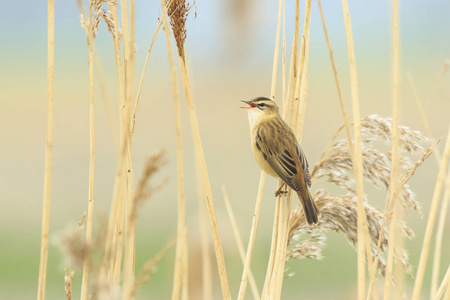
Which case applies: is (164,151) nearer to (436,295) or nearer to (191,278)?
(436,295)

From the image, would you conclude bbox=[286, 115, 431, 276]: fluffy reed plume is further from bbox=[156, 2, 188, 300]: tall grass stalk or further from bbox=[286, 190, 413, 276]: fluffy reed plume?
bbox=[156, 2, 188, 300]: tall grass stalk

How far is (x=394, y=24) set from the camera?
6.28 ft

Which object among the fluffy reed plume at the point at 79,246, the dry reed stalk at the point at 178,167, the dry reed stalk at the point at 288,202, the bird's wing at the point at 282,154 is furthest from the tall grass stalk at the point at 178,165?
the bird's wing at the point at 282,154

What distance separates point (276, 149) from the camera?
10.3 feet

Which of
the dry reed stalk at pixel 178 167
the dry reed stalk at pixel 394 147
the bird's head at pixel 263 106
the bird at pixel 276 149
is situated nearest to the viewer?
the dry reed stalk at pixel 178 167

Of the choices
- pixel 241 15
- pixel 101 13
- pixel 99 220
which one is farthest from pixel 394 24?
pixel 241 15

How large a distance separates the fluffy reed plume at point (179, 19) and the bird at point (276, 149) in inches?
33.9

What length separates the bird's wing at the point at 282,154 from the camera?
2.92 metres

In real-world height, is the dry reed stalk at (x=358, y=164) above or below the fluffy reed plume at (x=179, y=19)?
below

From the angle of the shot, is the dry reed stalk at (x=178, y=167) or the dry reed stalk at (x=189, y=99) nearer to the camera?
the dry reed stalk at (x=178, y=167)

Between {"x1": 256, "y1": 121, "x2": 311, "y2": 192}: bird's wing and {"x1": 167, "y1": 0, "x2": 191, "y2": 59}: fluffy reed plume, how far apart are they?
1.06 meters

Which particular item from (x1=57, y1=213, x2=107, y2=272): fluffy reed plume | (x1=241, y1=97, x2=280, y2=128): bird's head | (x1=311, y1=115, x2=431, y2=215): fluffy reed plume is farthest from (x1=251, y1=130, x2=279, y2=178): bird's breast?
(x1=57, y1=213, x2=107, y2=272): fluffy reed plume

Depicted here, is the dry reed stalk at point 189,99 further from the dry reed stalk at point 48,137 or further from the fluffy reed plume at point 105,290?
the fluffy reed plume at point 105,290

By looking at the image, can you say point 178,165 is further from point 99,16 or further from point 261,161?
point 261,161
